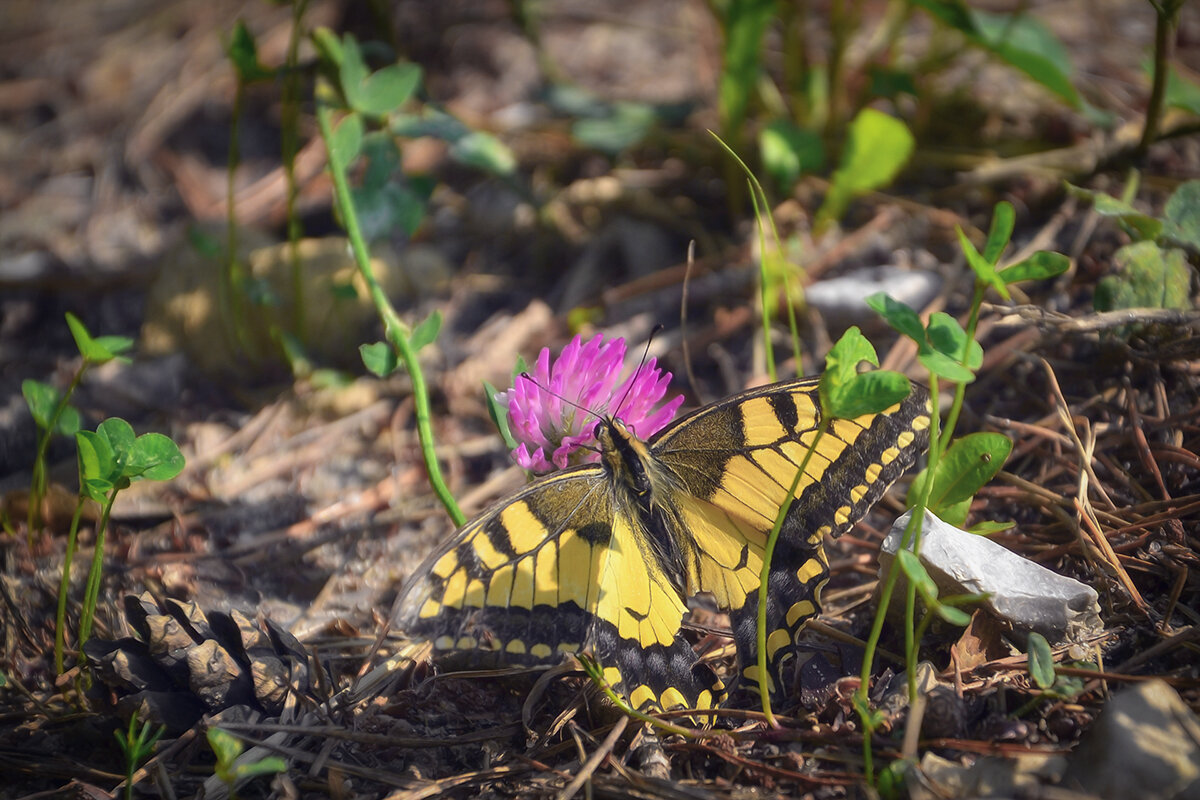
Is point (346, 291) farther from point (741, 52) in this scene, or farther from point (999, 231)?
point (999, 231)

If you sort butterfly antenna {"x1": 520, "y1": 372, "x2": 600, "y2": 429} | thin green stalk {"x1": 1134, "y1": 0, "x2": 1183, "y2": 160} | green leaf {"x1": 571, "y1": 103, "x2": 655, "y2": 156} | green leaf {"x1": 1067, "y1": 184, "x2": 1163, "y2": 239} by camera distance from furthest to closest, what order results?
green leaf {"x1": 571, "y1": 103, "x2": 655, "y2": 156}, thin green stalk {"x1": 1134, "y1": 0, "x2": 1183, "y2": 160}, green leaf {"x1": 1067, "y1": 184, "x2": 1163, "y2": 239}, butterfly antenna {"x1": 520, "y1": 372, "x2": 600, "y2": 429}

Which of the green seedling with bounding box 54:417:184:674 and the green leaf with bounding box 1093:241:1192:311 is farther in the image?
the green leaf with bounding box 1093:241:1192:311

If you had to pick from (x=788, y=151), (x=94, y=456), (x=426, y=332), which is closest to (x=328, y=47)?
(x=426, y=332)

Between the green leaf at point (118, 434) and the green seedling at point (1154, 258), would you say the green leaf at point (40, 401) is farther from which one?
the green seedling at point (1154, 258)

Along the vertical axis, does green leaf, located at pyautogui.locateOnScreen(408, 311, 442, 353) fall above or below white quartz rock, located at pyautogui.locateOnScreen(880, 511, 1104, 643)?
above

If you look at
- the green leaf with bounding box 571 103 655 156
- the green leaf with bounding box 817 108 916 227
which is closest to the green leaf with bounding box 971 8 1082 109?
the green leaf with bounding box 817 108 916 227

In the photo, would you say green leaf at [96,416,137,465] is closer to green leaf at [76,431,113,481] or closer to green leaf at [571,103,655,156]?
green leaf at [76,431,113,481]

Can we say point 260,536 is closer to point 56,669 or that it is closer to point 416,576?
point 56,669
